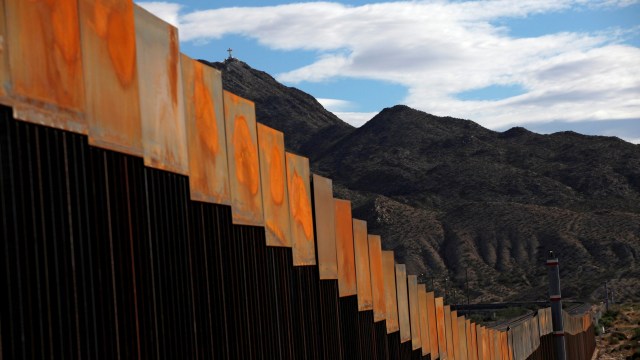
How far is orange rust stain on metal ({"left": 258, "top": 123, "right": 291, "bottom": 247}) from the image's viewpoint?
9750mm

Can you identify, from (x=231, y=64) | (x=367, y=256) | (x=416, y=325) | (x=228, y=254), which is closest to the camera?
(x=228, y=254)

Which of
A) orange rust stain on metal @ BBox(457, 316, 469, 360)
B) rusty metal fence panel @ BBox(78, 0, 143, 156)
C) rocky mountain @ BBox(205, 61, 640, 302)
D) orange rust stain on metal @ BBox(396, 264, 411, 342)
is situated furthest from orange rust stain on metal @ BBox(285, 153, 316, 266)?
rocky mountain @ BBox(205, 61, 640, 302)

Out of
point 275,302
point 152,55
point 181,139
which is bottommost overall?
point 275,302

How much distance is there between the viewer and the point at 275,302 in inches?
394

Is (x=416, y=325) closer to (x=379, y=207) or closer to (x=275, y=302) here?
(x=275, y=302)

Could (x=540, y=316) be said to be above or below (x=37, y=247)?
below

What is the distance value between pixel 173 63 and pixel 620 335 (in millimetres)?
Result: 49544

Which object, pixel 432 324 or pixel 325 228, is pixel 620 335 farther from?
pixel 325 228

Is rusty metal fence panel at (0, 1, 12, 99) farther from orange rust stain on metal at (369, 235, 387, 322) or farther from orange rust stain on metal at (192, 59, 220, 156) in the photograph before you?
orange rust stain on metal at (369, 235, 387, 322)

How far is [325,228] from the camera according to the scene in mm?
11914

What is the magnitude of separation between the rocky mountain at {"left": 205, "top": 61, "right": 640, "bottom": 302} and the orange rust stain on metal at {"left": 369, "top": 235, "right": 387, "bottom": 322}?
244 feet

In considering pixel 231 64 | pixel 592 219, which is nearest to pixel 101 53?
pixel 592 219

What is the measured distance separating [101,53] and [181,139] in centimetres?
128

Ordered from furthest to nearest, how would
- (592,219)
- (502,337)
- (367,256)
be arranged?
(592,219) → (502,337) → (367,256)
